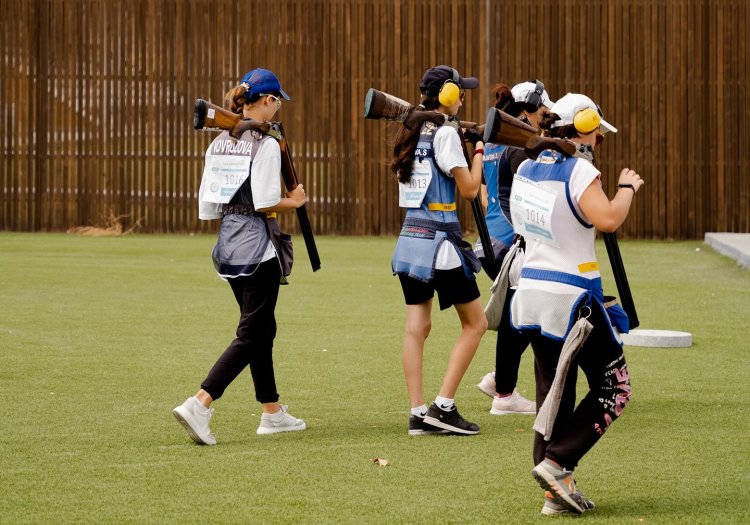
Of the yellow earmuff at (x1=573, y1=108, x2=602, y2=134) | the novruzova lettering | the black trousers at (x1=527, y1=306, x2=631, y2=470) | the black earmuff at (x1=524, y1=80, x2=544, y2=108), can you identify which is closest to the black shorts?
the novruzova lettering

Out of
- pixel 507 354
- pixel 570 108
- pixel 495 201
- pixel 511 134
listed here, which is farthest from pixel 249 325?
pixel 570 108

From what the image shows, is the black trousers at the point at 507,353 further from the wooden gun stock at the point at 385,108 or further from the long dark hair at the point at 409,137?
the wooden gun stock at the point at 385,108

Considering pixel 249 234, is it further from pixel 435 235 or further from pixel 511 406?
pixel 511 406

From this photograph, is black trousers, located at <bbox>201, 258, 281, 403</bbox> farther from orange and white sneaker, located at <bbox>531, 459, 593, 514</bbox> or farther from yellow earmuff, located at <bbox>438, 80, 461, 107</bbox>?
orange and white sneaker, located at <bbox>531, 459, 593, 514</bbox>

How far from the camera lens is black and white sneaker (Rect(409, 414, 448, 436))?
22.9 ft

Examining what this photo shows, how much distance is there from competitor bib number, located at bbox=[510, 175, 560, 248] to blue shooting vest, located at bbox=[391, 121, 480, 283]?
4.69 ft

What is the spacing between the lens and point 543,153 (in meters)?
5.37

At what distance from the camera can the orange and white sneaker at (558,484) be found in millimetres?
5234

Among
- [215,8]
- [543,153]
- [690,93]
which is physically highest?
[215,8]

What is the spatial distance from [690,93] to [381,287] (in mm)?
8846

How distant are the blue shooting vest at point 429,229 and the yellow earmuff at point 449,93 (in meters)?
0.14

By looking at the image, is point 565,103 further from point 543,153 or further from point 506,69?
point 506,69

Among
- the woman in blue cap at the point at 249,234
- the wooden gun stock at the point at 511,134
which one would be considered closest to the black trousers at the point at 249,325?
the woman in blue cap at the point at 249,234

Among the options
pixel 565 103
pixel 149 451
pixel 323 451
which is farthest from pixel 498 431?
pixel 565 103
